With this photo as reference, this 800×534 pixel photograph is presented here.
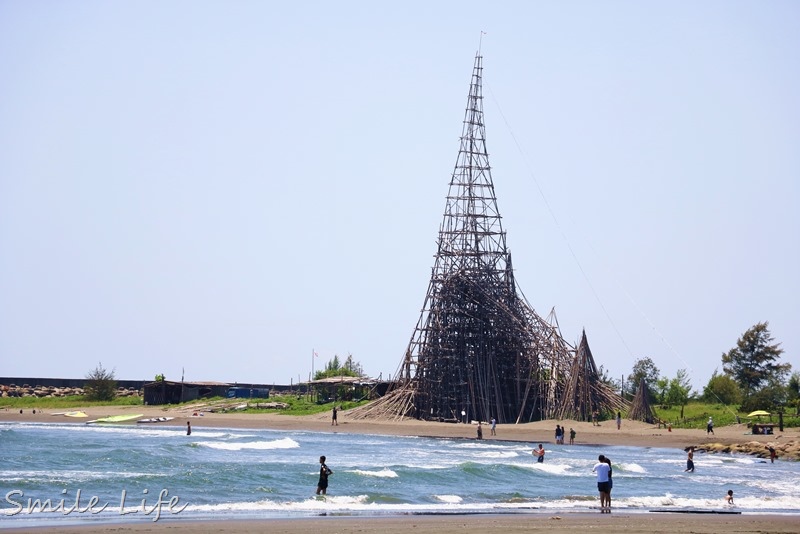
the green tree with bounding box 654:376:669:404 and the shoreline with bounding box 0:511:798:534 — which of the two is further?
the green tree with bounding box 654:376:669:404

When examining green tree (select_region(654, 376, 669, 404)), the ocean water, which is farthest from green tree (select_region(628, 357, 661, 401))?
the ocean water

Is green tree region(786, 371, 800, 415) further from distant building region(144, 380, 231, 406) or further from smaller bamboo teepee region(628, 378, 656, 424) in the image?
distant building region(144, 380, 231, 406)

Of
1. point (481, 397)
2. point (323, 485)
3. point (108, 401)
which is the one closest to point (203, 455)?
point (323, 485)

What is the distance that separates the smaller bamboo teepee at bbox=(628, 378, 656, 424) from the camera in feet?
250

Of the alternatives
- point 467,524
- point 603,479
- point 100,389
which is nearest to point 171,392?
point 100,389

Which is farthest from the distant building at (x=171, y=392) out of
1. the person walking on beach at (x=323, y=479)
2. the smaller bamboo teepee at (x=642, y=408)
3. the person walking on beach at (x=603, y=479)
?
the person walking on beach at (x=603, y=479)

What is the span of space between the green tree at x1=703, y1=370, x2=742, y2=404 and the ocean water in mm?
28976

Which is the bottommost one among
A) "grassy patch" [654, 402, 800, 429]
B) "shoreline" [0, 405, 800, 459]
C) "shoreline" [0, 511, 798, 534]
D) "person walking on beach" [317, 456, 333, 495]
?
"shoreline" [0, 511, 798, 534]

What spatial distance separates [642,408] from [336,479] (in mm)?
42580

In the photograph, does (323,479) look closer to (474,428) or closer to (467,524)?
(467,524)

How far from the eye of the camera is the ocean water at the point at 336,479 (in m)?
30.1

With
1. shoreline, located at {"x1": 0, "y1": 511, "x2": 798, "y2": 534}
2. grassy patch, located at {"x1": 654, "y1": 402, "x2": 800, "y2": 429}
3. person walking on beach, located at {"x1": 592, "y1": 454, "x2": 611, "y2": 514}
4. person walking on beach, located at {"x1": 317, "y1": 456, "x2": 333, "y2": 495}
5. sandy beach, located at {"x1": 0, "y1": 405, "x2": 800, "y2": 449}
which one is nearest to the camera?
shoreline, located at {"x1": 0, "y1": 511, "x2": 798, "y2": 534}

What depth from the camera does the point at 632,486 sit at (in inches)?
1594

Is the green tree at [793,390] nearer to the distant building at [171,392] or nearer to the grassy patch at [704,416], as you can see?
the grassy patch at [704,416]
